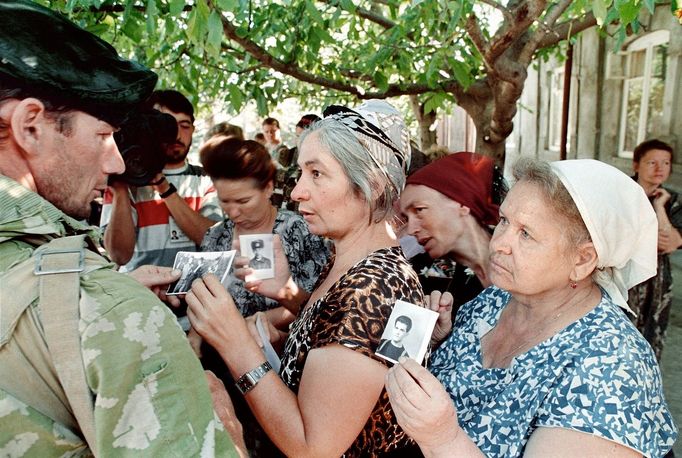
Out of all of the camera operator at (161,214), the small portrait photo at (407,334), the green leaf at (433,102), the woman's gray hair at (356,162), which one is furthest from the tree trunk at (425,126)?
the small portrait photo at (407,334)

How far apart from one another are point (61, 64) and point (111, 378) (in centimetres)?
70

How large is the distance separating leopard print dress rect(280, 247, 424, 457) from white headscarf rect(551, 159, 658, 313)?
580 mm

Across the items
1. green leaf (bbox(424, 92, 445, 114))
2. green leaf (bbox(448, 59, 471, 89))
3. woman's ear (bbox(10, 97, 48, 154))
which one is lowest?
green leaf (bbox(424, 92, 445, 114))

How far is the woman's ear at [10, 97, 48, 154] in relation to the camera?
116cm

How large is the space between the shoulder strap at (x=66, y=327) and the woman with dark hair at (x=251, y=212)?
2.00 metres

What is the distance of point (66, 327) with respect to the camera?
996mm

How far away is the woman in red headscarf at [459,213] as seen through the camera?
2838 millimetres

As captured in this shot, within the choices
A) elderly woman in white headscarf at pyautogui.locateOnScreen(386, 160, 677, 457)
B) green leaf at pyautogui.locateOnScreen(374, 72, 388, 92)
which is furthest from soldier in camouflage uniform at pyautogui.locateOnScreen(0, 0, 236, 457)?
green leaf at pyautogui.locateOnScreen(374, 72, 388, 92)

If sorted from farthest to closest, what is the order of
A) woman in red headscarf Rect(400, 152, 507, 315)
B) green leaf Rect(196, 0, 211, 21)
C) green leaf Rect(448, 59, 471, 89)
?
1. green leaf Rect(448, 59, 471, 89)
2. woman in red headscarf Rect(400, 152, 507, 315)
3. green leaf Rect(196, 0, 211, 21)

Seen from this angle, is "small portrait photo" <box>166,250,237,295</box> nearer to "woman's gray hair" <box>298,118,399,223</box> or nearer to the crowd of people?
the crowd of people

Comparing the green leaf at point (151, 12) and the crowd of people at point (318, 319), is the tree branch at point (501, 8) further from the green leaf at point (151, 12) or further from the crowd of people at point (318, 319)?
the green leaf at point (151, 12)

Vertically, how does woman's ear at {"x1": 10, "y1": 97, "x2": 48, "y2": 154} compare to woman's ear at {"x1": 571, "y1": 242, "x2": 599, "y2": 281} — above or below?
above

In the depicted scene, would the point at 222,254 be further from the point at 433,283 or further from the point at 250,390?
the point at 433,283

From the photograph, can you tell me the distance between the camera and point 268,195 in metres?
3.33
